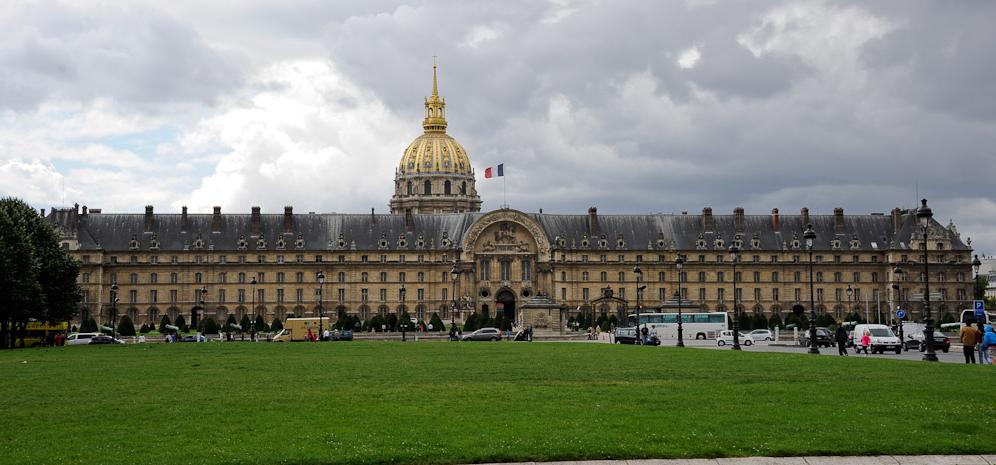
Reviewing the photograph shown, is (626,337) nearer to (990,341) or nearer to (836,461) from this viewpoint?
(990,341)

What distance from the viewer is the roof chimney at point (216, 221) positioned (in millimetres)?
125062

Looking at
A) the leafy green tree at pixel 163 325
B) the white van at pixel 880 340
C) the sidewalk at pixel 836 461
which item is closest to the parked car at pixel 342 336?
the leafy green tree at pixel 163 325

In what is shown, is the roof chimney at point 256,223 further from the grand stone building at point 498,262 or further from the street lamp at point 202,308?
the street lamp at point 202,308

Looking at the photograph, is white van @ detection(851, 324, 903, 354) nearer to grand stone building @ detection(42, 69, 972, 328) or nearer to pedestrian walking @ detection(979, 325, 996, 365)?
pedestrian walking @ detection(979, 325, 996, 365)

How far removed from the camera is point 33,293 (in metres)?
62.6

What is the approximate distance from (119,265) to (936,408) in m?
111

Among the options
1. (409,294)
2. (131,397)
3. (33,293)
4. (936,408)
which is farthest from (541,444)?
(409,294)

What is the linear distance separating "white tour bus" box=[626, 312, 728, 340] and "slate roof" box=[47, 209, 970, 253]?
115ft

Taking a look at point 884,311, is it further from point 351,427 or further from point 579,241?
point 351,427

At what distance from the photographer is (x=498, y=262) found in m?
126

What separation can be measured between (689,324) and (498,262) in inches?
1469

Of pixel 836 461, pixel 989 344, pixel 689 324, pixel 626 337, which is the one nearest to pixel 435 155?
pixel 689 324

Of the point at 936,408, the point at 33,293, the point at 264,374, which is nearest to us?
the point at 936,408

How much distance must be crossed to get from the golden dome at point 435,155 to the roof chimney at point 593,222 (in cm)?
5665
